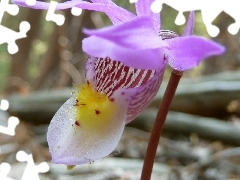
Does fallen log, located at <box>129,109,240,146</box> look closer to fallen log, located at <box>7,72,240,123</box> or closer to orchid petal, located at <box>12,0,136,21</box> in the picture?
fallen log, located at <box>7,72,240,123</box>

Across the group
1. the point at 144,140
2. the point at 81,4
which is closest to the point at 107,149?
the point at 81,4

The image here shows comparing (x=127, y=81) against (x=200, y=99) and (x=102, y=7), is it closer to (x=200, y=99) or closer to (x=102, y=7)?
(x=102, y=7)

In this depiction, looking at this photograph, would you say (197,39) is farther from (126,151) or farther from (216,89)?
(216,89)

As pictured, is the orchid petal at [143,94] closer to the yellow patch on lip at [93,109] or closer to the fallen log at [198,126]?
the yellow patch on lip at [93,109]

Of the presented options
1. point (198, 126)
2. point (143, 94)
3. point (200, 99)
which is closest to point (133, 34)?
point (143, 94)

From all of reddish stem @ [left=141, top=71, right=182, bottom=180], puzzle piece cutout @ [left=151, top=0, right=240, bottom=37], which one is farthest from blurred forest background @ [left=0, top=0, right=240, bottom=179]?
reddish stem @ [left=141, top=71, right=182, bottom=180]
